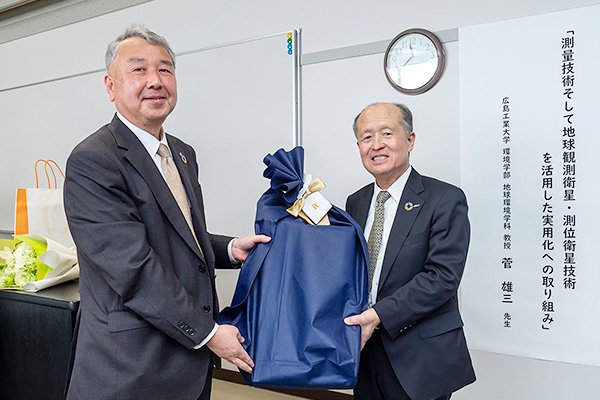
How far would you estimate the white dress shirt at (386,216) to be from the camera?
1738mm

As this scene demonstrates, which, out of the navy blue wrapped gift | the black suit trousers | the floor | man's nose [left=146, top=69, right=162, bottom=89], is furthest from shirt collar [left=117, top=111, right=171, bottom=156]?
the floor

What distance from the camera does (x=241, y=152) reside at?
328 cm

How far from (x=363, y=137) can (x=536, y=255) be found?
1.13 m

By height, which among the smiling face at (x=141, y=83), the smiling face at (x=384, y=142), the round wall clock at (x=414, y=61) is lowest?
the smiling face at (x=384, y=142)

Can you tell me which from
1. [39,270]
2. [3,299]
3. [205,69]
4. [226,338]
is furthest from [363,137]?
[205,69]

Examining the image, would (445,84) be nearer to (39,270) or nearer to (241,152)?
(241,152)

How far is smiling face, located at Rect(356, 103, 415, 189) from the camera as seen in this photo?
69.9 inches

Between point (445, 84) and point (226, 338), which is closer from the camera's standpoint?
point (226, 338)

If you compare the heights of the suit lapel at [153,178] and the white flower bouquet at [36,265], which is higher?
the suit lapel at [153,178]

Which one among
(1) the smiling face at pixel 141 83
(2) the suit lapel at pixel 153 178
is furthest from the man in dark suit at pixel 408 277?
(1) the smiling face at pixel 141 83

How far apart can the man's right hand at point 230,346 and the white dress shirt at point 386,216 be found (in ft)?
1.57

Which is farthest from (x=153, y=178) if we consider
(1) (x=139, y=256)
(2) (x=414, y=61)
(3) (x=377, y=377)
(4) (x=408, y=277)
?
(2) (x=414, y=61)

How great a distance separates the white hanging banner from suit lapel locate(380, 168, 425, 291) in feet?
2.96

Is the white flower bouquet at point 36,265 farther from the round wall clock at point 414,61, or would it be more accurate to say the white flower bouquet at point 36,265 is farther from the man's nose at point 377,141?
the round wall clock at point 414,61
